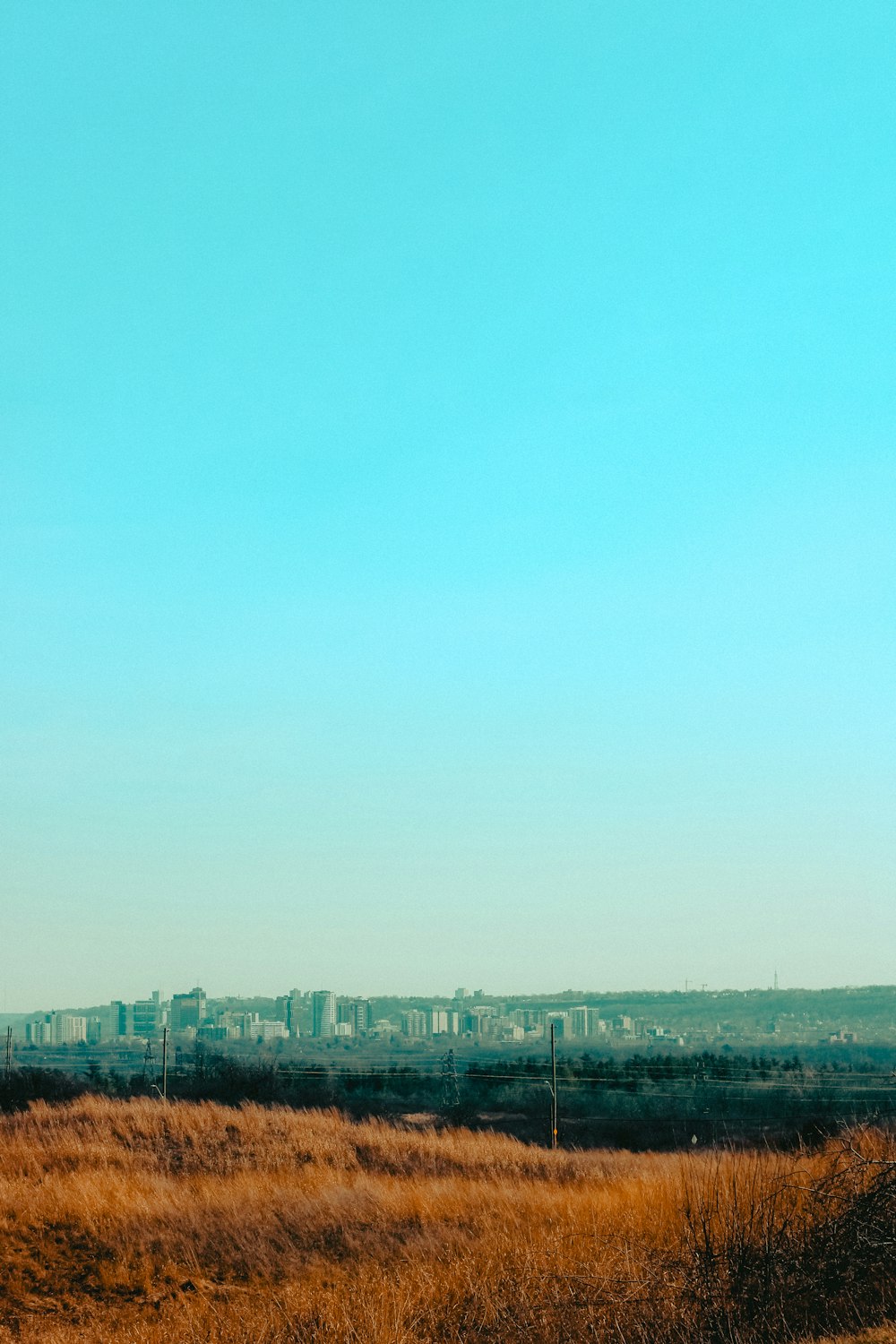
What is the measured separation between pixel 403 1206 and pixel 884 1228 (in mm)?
11274

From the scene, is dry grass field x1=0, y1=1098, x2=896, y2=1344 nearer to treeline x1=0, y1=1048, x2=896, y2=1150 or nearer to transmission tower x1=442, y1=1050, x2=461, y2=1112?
treeline x1=0, y1=1048, x2=896, y2=1150

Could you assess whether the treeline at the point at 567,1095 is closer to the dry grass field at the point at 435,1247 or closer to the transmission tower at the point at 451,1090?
the transmission tower at the point at 451,1090

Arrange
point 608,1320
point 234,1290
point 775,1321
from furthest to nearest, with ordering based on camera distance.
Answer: point 234,1290, point 608,1320, point 775,1321

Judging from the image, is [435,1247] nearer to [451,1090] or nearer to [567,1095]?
[451,1090]

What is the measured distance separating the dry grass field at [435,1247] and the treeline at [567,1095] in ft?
40.5

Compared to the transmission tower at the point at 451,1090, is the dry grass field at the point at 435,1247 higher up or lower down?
higher up

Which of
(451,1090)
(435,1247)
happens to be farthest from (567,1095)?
(435,1247)

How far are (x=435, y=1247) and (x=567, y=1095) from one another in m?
53.0

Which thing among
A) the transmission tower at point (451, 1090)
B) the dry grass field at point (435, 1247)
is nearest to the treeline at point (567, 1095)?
the transmission tower at point (451, 1090)

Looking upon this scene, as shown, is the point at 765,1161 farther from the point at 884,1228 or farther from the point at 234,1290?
the point at 234,1290

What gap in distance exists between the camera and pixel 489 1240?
1667 cm

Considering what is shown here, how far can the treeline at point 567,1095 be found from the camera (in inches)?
1895

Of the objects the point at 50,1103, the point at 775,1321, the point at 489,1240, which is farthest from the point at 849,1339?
the point at 50,1103

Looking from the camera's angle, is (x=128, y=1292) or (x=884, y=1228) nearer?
(x=884, y=1228)
